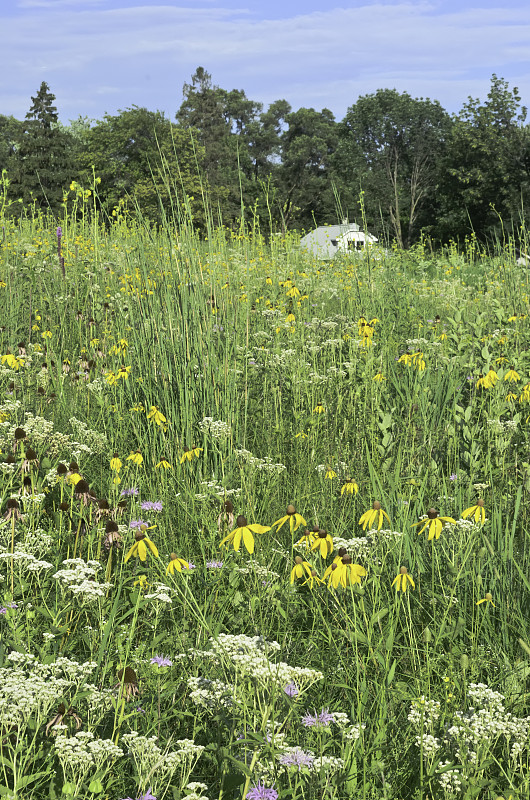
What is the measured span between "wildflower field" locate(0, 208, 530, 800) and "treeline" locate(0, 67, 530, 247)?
690 inches

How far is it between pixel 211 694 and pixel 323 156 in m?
72.0

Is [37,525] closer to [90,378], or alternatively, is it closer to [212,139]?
[90,378]

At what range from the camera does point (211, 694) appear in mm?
1460

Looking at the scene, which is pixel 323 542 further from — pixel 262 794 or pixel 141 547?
pixel 262 794

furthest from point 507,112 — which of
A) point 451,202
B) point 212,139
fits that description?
point 212,139

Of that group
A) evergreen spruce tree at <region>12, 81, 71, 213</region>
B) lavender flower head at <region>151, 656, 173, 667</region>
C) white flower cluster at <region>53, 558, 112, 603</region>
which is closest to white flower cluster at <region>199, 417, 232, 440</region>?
white flower cluster at <region>53, 558, 112, 603</region>

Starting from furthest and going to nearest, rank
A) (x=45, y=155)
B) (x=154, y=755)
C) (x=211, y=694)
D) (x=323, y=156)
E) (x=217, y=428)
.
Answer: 1. (x=323, y=156)
2. (x=45, y=155)
3. (x=217, y=428)
4. (x=211, y=694)
5. (x=154, y=755)

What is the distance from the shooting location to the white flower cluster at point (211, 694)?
1438 millimetres

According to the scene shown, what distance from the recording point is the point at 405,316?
5758mm

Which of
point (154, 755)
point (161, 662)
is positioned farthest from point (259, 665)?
point (161, 662)

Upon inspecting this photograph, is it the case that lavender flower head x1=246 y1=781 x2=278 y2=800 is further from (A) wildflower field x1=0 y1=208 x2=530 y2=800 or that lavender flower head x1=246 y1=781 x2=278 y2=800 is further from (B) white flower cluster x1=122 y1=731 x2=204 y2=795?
(B) white flower cluster x1=122 y1=731 x2=204 y2=795

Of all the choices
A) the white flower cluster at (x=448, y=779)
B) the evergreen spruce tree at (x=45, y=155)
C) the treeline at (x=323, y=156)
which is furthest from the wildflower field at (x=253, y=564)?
the evergreen spruce tree at (x=45, y=155)

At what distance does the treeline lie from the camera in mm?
31848

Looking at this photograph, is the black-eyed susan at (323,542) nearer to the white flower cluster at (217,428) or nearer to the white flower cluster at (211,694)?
the white flower cluster at (211,694)
